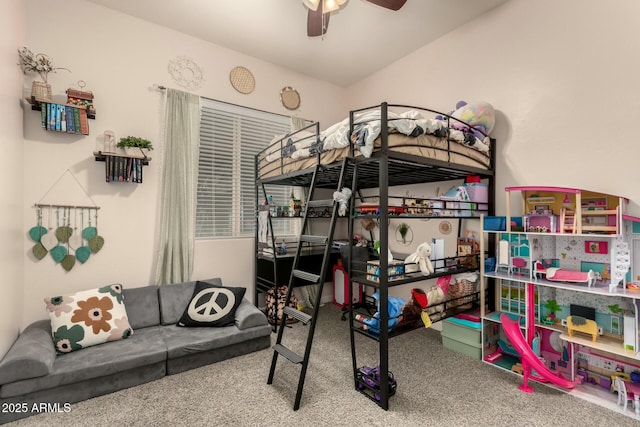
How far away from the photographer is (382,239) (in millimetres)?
2113

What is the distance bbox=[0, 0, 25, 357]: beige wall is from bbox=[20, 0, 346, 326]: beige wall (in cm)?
14

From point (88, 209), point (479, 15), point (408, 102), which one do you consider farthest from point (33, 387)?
point (479, 15)

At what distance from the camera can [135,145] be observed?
295cm

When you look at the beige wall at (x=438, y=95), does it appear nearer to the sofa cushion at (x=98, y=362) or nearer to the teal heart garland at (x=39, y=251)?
the teal heart garland at (x=39, y=251)

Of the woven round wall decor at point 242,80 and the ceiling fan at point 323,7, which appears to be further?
the woven round wall decor at point 242,80

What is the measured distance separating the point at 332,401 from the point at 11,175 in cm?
290

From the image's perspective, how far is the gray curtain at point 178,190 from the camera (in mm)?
3234

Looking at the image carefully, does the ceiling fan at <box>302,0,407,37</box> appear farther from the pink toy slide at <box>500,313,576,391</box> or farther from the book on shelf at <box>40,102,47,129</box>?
the pink toy slide at <box>500,313,576,391</box>

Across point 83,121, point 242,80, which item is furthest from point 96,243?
point 242,80

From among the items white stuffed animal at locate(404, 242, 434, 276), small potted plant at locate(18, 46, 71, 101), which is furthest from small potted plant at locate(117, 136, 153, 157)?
white stuffed animal at locate(404, 242, 434, 276)

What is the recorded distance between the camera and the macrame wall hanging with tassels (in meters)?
2.67

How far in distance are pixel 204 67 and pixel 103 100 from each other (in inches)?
44.7

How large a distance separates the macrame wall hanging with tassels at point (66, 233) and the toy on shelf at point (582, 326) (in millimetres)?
4076

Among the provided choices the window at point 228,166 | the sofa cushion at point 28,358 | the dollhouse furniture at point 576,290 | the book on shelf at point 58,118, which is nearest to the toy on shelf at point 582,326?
the dollhouse furniture at point 576,290
